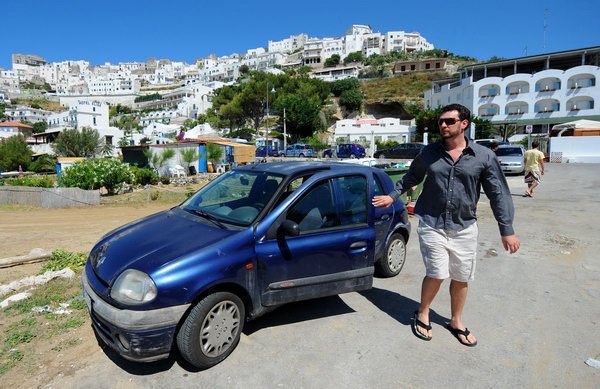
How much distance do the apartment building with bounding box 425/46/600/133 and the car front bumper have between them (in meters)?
51.6

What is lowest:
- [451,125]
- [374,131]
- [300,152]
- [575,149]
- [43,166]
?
[43,166]

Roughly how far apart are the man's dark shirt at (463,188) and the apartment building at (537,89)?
49967mm

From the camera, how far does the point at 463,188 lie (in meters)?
3.07

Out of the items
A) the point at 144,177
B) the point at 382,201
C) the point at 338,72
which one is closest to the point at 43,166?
the point at 144,177

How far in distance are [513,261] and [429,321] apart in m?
2.93

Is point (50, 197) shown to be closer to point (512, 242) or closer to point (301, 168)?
point (301, 168)

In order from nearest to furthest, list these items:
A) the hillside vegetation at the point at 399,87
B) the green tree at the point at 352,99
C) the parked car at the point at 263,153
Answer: the parked car at the point at 263,153, the hillside vegetation at the point at 399,87, the green tree at the point at 352,99

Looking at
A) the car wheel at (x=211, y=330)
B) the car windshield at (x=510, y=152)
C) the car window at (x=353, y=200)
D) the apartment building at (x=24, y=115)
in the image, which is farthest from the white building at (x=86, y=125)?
the car wheel at (x=211, y=330)

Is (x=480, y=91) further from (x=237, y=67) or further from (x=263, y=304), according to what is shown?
(x=237, y=67)

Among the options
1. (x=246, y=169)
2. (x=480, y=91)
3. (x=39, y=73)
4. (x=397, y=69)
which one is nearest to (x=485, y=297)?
(x=246, y=169)

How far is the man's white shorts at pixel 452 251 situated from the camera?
3135mm

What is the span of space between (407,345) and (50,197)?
14.4 m

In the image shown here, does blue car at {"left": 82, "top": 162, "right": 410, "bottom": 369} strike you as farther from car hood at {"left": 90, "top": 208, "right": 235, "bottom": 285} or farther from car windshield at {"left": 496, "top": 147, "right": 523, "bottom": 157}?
car windshield at {"left": 496, "top": 147, "right": 523, "bottom": 157}

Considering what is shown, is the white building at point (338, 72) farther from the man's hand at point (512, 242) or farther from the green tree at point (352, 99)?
the man's hand at point (512, 242)
